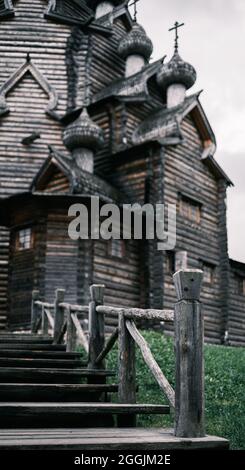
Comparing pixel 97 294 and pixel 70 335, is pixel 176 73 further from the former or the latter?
pixel 97 294

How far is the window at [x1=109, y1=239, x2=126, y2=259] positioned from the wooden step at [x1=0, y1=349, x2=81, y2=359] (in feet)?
34.6

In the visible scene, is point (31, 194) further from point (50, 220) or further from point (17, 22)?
point (17, 22)

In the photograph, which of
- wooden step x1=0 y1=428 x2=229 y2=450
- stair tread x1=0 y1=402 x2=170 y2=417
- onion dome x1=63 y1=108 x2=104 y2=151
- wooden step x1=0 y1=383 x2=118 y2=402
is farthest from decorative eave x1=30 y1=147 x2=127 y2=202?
wooden step x1=0 y1=428 x2=229 y2=450

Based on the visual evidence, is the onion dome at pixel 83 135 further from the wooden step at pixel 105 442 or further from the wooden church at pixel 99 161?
the wooden step at pixel 105 442

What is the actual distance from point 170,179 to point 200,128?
11.6ft

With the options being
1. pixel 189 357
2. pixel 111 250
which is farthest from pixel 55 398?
pixel 111 250

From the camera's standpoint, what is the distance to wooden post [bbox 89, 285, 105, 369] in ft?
22.9

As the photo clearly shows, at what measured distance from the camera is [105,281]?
17.6 metres

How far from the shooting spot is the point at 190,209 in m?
21.1

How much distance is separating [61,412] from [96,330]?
2437mm

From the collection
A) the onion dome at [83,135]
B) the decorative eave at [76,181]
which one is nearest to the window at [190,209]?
the decorative eave at [76,181]

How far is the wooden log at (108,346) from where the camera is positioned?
6.09 m

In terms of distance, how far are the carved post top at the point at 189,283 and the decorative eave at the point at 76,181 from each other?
13210 mm
